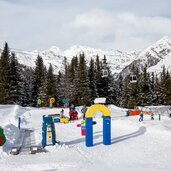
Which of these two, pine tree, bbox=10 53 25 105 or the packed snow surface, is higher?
pine tree, bbox=10 53 25 105

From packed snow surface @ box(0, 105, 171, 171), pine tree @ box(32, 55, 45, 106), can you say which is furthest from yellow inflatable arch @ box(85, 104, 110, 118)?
pine tree @ box(32, 55, 45, 106)

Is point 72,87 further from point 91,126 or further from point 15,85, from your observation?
point 91,126

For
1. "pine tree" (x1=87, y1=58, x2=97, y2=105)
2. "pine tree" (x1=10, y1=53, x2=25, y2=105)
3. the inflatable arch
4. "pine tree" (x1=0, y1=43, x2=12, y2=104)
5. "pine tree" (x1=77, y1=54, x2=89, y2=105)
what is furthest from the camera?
"pine tree" (x1=87, y1=58, x2=97, y2=105)

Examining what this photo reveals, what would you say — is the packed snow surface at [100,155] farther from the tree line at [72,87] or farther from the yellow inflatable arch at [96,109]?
the tree line at [72,87]

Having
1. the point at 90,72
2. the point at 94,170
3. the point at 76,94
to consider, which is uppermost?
the point at 90,72

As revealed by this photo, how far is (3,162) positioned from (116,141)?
756 centimetres

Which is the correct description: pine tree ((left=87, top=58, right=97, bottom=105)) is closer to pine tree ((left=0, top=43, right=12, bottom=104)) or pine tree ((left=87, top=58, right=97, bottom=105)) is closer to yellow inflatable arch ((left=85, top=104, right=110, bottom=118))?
pine tree ((left=0, top=43, right=12, bottom=104))

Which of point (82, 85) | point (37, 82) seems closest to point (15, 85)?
point (37, 82)

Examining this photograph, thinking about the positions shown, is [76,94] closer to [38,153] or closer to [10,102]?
[10,102]

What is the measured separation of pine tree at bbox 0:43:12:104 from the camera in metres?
54.3

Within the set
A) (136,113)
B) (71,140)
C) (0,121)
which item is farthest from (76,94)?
(71,140)

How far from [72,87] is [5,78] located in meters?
15.2

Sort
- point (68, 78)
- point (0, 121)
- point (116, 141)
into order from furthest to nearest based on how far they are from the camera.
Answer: point (68, 78) → point (0, 121) → point (116, 141)

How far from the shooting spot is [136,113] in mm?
41562
